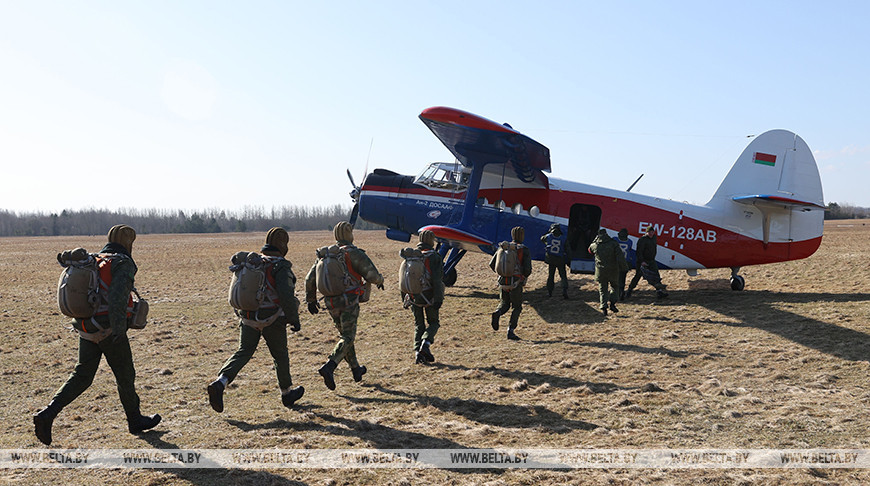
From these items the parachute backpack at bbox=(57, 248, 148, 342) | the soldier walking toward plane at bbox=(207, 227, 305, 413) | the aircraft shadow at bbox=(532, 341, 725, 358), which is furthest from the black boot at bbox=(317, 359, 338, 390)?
the aircraft shadow at bbox=(532, 341, 725, 358)

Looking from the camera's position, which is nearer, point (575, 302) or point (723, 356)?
point (723, 356)

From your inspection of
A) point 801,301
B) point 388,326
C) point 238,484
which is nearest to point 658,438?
point 238,484

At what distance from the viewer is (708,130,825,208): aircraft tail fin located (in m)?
14.2

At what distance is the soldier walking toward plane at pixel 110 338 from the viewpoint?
4.98 meters

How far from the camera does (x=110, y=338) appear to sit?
5152 mm

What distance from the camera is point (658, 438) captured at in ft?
16.3

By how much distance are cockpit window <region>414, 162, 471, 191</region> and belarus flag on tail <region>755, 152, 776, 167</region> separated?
7.55 meters

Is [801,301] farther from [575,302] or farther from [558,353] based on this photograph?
[558,353]

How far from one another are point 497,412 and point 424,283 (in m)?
2.44

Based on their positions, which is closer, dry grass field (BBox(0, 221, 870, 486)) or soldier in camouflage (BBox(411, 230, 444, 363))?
dry grass field (BBox(0, 221, 870, 486))

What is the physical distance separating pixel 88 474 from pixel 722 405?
601 cm

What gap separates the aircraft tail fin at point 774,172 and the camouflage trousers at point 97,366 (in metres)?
13.9

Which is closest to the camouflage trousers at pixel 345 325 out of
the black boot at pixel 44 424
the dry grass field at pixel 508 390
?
the dry grass field at pixel 508 390

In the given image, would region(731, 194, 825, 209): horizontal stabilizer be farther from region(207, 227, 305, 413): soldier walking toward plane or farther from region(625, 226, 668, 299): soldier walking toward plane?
region(207, 227, 305, 413): soldier walking toward plane
